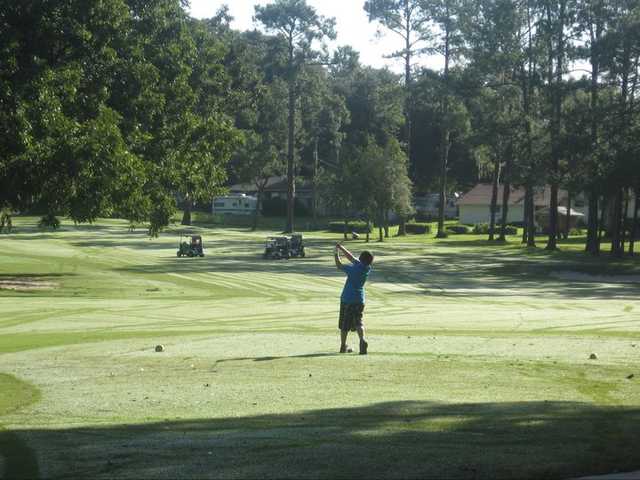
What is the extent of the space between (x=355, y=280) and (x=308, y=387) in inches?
169

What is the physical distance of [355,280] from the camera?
16.5 meters

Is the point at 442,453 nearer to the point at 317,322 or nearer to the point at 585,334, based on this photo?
the point at 585,334

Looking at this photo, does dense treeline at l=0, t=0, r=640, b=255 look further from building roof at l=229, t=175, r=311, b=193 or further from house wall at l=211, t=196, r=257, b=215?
house wall at l=211, t=196, r=257, b=215

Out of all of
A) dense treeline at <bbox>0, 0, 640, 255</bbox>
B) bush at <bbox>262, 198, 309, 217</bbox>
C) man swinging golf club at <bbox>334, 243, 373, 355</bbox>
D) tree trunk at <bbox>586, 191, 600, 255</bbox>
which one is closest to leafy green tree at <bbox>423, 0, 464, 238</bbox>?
dense treeline at <bbox>0, 0, 640, 255</bbox>

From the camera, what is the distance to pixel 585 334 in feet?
73.5

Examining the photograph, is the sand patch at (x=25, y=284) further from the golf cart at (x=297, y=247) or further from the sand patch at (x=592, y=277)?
the sand patch at (x=592, y=277)

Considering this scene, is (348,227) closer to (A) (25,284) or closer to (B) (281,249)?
(B) (281,249)

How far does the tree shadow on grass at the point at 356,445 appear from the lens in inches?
295

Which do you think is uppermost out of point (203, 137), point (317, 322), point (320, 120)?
point (320, 120)

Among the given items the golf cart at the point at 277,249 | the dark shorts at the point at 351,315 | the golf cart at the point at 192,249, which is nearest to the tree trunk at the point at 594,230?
the golf cart at the point at 277,249

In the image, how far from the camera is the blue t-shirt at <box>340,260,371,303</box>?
16500 mm

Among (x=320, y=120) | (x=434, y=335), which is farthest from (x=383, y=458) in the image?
(x=320, y=120)

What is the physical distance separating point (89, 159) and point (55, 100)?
2128 millimetres

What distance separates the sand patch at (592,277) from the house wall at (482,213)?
191ft
